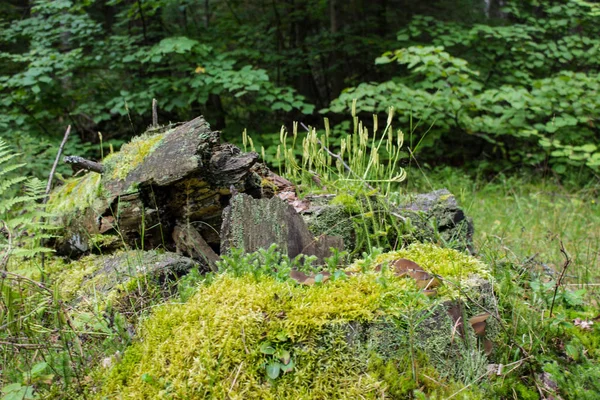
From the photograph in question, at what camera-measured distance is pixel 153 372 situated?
1.73 metres

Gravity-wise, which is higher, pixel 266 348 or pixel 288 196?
pixel 266 348

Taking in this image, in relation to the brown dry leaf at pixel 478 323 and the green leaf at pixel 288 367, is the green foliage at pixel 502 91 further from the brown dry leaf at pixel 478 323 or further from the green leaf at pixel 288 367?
the green leaf at pixel 288 367

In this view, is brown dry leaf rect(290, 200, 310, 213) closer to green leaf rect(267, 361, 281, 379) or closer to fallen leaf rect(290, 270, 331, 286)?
fallen leaf rect(290, 270, 331, 286)

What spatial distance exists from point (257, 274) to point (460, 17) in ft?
30.0

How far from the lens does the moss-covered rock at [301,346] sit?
166cm

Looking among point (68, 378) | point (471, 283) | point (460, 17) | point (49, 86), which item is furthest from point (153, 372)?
point (460, 17)

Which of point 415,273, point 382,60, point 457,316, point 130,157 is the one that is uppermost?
point 130,157

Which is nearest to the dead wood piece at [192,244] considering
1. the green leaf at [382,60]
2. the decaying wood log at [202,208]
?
the decaying wood log at [202,208]

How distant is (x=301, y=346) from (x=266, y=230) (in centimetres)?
96

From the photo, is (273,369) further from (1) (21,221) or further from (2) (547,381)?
(1) (21,221)

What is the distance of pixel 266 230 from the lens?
2568mm

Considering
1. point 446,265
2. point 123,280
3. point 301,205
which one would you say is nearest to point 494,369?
point 446,265

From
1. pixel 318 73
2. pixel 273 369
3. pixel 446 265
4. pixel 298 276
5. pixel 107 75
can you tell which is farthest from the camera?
pixel 318 73

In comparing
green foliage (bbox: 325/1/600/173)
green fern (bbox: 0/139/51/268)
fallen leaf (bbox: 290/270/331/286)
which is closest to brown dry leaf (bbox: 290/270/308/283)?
fallen leaf (bbox: 290/270/331/286)
